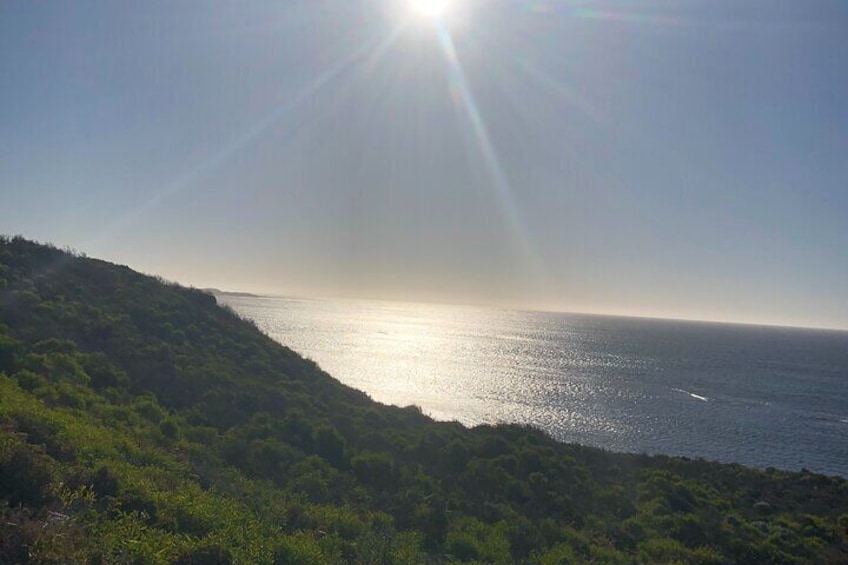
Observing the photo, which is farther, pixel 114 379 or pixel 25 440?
pixel 114 379

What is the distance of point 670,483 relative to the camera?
2223 cm

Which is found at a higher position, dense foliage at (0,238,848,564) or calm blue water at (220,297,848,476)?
dense foliage at (0,238,848,564)

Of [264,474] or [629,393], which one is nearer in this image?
[264,474]

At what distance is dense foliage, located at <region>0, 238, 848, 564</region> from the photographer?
8.48m

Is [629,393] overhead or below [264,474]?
below

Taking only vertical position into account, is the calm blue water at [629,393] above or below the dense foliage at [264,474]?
below

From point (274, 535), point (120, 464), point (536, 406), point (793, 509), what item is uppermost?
point (120, 464)

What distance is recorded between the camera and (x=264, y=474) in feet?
47.9

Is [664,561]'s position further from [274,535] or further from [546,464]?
[274,535]

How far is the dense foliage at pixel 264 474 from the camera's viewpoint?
334 inches

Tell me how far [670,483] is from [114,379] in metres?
21.6

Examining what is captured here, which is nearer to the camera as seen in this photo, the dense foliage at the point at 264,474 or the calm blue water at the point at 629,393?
the dense foliage at the point at 264,474

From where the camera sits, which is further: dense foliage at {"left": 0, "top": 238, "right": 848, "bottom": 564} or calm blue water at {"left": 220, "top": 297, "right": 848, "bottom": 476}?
calm blue water at {"left": 220, "top": 297, "right": 848, "bottom": 476}

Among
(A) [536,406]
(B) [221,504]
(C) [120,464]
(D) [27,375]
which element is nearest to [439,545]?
(B) [221,504]
